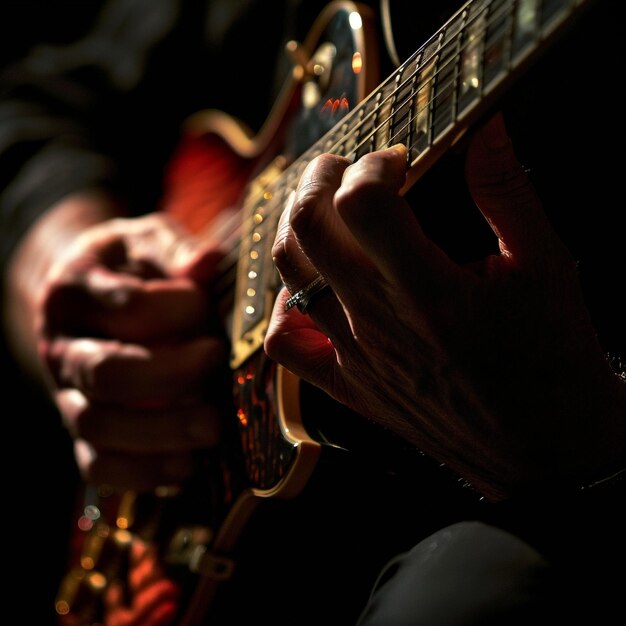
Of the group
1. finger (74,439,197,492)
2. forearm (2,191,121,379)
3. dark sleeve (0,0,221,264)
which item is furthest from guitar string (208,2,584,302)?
dark sleeve (0,0,221,264)

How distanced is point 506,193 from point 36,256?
2.63 feet

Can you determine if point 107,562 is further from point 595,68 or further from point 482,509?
point 595,68

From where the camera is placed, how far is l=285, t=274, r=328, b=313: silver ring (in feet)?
1.26

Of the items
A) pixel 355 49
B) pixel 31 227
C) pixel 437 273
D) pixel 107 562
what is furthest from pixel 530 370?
pixel 31 227

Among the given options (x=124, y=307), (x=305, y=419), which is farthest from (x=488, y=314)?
(x=124, y=307)

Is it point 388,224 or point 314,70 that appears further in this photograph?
point 314,70

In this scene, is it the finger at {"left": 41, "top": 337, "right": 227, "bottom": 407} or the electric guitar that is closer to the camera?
the electric guitar

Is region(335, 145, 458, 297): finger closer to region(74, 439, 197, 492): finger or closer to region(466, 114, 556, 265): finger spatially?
region(466, 114, 556, 265): finger

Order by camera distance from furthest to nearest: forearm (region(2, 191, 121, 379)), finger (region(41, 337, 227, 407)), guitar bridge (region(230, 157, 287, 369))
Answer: forearm (region(2, 191, 121, 379)), finger (region(41, 337, 227, 407)), guitar bridge (region(230, 157, 287, 369))

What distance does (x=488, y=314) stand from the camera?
0.34m

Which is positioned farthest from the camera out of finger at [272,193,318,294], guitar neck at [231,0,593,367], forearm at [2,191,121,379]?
forearm at [2,191,121,379]

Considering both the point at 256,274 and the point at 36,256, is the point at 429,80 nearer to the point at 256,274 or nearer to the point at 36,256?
the point at 256,274

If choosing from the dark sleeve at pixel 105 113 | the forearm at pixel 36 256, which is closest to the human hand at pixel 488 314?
the forearm at pixel 36 256

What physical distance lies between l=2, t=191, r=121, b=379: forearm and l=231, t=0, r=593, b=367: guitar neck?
592mm
